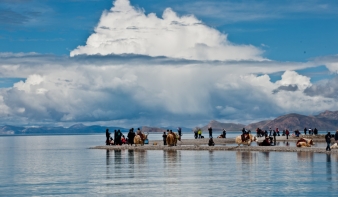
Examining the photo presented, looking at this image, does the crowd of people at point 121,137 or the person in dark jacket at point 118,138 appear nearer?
the crowd of people at point 121,137

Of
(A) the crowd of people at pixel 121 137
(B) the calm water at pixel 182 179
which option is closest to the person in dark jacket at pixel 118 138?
(A) the crowd of people at pixel 121 137

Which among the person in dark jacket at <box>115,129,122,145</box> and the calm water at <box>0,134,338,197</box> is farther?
the person in dark jacket at <box>115,129,122,145</box>

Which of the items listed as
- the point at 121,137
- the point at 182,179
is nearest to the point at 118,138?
the point at 121,137

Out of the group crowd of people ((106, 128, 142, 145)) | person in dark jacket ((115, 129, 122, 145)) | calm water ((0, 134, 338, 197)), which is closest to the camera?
calm water ((0, 134, 338, 197))

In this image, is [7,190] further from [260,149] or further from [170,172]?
[260,149]

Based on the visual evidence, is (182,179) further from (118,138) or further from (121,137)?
(121,137)

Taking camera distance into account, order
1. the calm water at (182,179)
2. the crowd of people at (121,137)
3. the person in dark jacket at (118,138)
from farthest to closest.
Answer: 1. the person in dark jacket at (118,138)
2. the crowd of people at (121,137)
3. the calm water at (182,179)

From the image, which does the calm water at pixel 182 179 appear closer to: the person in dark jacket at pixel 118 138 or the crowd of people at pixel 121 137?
the crowd of people at pixel 121 137

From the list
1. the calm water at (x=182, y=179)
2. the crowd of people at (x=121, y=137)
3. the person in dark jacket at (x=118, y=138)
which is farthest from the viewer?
the person in dark jacket at (x=118, y=138)

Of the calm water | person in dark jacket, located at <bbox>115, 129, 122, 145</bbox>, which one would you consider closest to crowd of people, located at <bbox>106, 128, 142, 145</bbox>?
person in dark jacket, located at <bbox>115, 129, 122, 145</bbox>

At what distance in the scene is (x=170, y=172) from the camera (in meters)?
42.5

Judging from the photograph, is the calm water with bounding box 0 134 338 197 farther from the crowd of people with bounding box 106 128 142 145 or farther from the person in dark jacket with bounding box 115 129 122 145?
the person in dark jacket with bounding box 115 129 122 145

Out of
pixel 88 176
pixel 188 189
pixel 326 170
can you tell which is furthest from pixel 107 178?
pixel 326 170

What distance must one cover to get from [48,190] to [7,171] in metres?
17.5
